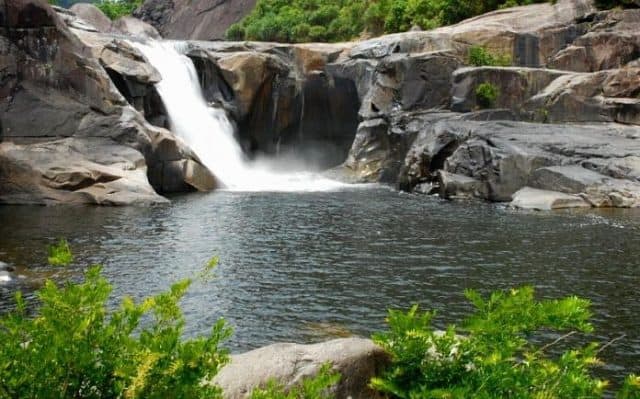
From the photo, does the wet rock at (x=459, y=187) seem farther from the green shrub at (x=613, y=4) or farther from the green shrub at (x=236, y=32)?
the green shrub at (x=236, y=32)

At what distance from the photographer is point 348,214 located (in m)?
20.8

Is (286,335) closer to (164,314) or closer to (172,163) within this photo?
(164,314)

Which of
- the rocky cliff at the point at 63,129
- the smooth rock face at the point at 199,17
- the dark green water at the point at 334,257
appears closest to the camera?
the dark green water at the point at 334,257

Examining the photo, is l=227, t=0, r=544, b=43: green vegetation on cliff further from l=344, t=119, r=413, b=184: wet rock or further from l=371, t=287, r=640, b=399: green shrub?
l=371, t=287, r=640, b=399: green shrub

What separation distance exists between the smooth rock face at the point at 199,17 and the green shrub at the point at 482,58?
98.9 feet

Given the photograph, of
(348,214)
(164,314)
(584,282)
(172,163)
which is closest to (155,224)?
(348,214)

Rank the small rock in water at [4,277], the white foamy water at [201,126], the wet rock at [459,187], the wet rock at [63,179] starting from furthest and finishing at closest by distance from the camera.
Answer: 1. the white foamy water at [201,126]
2. the wet rock at [459,187]
3. the wet rock at [63,179]
4. the small rock in water at [4,277]

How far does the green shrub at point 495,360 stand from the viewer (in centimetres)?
399

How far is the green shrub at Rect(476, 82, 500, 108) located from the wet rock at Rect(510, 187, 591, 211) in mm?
7798

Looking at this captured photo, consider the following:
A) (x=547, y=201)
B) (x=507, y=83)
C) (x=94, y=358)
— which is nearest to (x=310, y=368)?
(x=94, y=358)

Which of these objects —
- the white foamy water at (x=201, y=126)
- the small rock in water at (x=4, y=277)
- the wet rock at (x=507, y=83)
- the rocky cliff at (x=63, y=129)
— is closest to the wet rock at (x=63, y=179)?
the rocky cliff at (x=63, y=129)

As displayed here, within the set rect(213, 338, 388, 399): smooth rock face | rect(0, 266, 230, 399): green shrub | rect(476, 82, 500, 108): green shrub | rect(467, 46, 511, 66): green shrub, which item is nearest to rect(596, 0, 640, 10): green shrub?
rect(467, 46, 511, 66): green shrub

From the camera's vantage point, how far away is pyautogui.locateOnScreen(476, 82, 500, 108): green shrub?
2936cm

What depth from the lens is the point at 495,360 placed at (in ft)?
13.4
